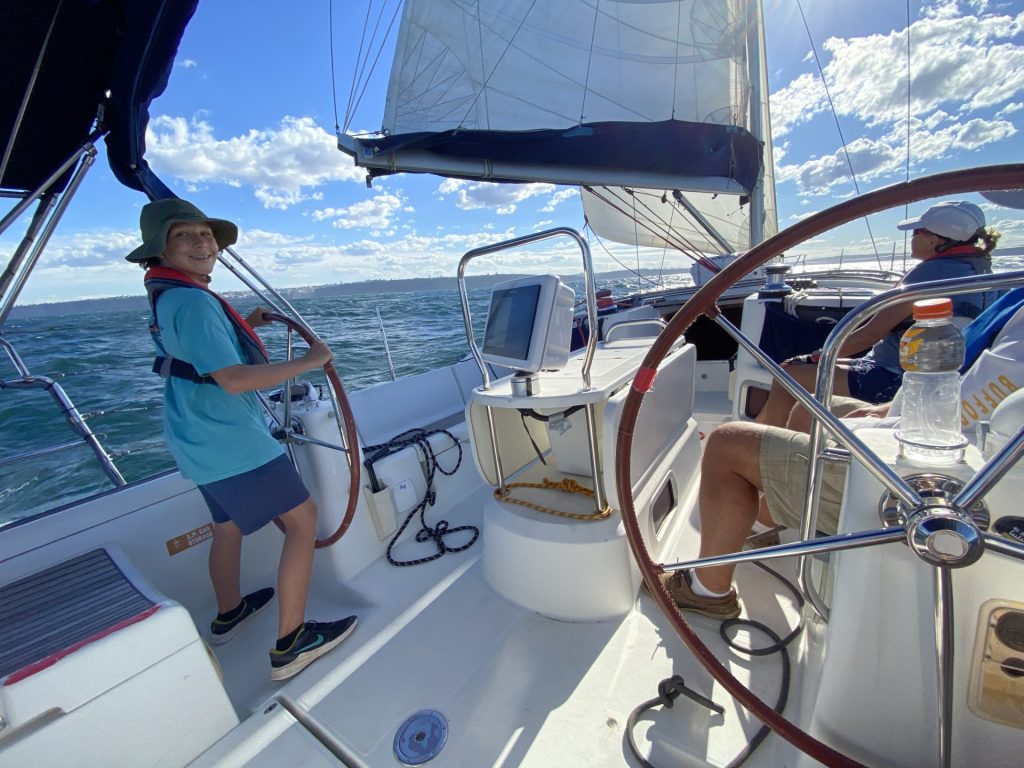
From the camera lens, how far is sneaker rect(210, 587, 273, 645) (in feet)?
5.68

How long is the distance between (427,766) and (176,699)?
26.4 inches

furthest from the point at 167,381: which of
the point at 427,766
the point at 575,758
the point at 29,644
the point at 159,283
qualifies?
the point at 575,758

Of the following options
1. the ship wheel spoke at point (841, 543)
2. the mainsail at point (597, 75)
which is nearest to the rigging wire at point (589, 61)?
the mainsail at point (597, 75)

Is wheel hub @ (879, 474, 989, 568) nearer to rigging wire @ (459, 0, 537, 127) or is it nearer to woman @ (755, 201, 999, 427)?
woman @ (755, 201, 999, 427)

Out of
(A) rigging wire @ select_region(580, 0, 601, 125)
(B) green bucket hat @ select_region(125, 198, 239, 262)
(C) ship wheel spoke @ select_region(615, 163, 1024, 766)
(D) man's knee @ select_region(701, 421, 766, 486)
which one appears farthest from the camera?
(A) rigging wire @ select_region(580, 0, 601, 125)

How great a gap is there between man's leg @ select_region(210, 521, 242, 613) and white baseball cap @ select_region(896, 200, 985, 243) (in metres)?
3.01

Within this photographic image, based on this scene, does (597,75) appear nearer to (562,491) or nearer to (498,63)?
(498,63)

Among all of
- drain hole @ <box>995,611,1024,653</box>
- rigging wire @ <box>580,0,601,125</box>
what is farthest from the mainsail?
drain hole @ <box>995,611,1024,653</box>

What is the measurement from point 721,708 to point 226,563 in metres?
1.71

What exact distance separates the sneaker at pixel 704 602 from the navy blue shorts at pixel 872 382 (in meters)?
1.19

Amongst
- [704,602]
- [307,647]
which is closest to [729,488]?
[704,602]

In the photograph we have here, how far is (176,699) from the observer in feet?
3.85

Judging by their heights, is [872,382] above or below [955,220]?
below

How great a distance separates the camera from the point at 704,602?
1.49 m
